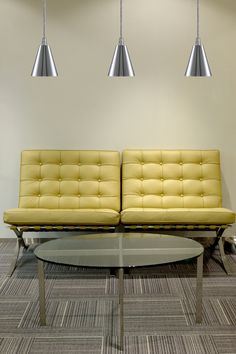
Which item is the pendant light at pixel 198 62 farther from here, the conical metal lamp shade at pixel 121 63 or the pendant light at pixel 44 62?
the pendant light at pixel 44 62

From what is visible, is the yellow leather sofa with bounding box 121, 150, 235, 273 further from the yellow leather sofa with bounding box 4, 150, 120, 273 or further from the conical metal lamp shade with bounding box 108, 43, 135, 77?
the conical metal lamp shade with bounding box 108, 43, 135, 77

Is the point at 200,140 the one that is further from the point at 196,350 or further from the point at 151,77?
the point at 196,350

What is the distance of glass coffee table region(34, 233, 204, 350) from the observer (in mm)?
2471

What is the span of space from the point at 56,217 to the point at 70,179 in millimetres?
653

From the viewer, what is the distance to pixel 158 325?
2.55 meters

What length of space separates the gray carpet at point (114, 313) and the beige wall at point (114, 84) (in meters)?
1.41

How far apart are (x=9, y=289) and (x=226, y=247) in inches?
83.9

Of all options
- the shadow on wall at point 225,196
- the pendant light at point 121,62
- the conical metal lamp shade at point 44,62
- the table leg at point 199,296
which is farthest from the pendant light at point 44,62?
the shadow on wall at point 225,196

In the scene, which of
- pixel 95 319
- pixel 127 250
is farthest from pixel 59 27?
pixel 95 319

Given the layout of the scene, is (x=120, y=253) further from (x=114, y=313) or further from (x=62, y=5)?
(x=62, y=5)

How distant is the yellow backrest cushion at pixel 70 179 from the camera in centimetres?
406

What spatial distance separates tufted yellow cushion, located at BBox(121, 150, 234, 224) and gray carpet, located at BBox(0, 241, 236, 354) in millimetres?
696

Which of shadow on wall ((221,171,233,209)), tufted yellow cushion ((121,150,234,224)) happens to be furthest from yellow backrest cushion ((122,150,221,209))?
shadow on wall ((221,171,233,209))

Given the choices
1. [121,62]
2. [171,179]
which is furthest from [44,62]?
[171,179]
